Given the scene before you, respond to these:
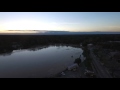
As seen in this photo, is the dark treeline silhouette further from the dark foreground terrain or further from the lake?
the lake

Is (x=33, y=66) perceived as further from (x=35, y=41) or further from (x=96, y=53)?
(x=35, y=41)

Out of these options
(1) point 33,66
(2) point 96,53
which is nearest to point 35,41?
(2) point 96,53

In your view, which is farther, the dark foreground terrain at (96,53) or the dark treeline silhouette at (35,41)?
the dark treeline silhouette at (35,41)

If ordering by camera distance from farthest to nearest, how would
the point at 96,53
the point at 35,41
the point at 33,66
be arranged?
1. the point at 35,41
2. the point at 96,53
3. the point at 33,66

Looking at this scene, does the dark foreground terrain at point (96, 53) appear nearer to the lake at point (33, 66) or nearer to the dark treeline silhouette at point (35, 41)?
the dark treeline silhouette at point (35, 41)

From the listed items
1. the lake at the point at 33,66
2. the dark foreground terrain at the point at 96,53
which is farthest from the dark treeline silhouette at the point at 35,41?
the lake at the point at 33,66

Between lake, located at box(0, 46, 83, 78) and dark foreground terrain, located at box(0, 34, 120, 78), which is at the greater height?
dark foreground terrain, located at box(0, 34, 120, 78)

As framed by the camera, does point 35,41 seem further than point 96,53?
Yes

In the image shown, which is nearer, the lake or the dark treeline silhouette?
the lake

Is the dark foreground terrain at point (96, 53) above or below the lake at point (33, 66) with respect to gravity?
above

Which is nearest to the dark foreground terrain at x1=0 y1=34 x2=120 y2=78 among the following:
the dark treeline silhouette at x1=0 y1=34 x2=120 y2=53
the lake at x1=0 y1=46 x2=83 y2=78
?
the dark treeline silhouette at x1=0 y1=34 x2=120 y2=53
